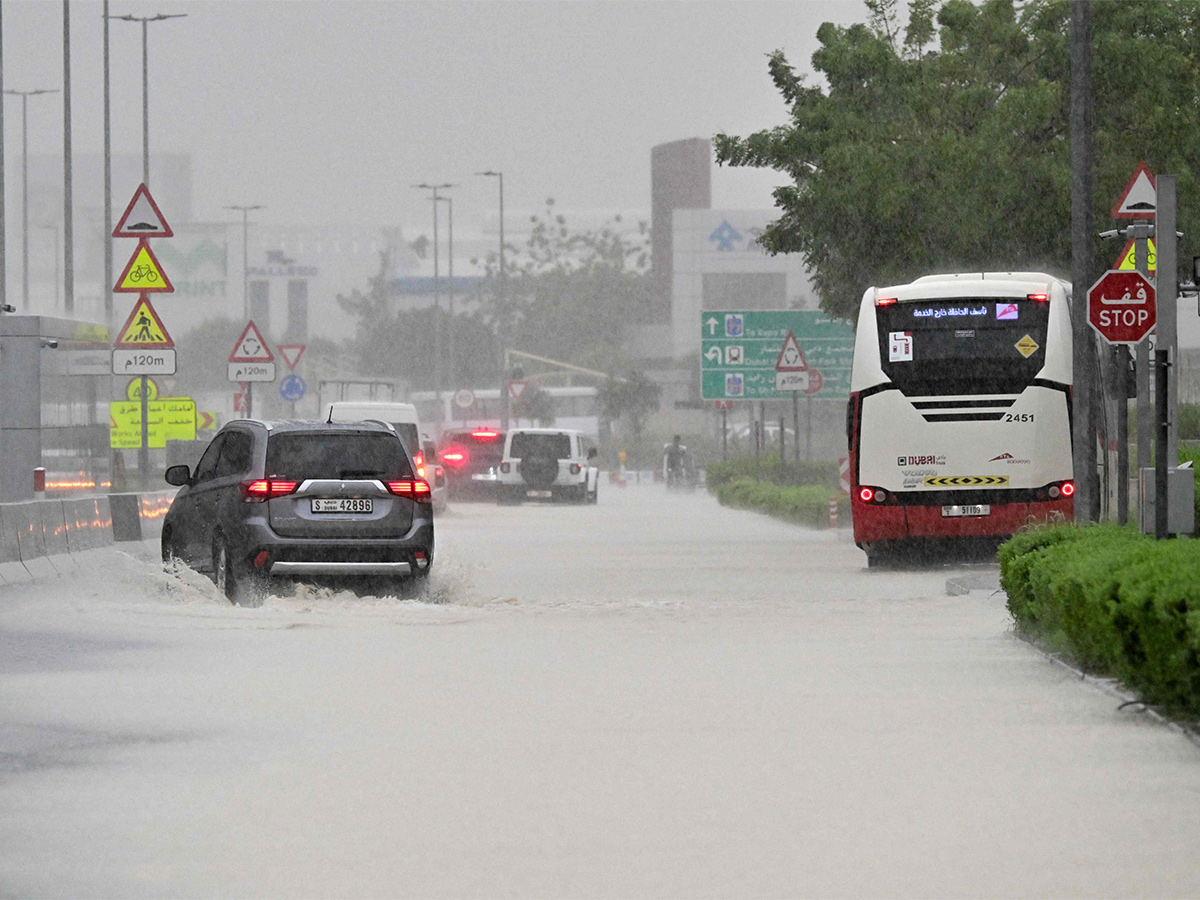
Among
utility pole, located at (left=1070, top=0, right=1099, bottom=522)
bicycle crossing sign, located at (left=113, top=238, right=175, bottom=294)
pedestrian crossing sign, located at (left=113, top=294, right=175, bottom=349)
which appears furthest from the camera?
pedestrian crossing sign, located at (left=113, top=294, right=175, bottom=349)

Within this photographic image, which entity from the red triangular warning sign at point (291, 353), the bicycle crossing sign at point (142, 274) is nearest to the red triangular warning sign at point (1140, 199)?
the bicycle crossing sign at point (142, 274)

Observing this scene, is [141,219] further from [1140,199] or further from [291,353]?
[291,353]

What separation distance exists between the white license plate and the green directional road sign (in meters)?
41.4

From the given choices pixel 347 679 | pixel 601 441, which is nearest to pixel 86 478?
pixel 347 679

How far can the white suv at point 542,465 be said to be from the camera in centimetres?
5328

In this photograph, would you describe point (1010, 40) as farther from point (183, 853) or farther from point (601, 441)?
point (601, 441)

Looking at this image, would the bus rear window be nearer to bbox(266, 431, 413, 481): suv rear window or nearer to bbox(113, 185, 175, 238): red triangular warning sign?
bbox(113, 185, 175, 238): red triangular warning sign

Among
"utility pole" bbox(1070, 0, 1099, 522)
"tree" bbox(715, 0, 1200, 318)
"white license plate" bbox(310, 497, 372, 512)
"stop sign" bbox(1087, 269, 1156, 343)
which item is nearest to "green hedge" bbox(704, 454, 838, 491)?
"tree" bbox(715, 0, 1200, 318)

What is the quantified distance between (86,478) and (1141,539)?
2349cm

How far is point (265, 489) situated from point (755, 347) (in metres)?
42.4

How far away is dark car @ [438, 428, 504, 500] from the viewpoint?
5594 cm

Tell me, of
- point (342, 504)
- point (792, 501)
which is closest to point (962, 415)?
point (342, 504)

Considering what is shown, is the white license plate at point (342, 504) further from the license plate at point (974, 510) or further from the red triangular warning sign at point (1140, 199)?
the license plate at point (974, 510)

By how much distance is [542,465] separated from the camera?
53.3 meters
